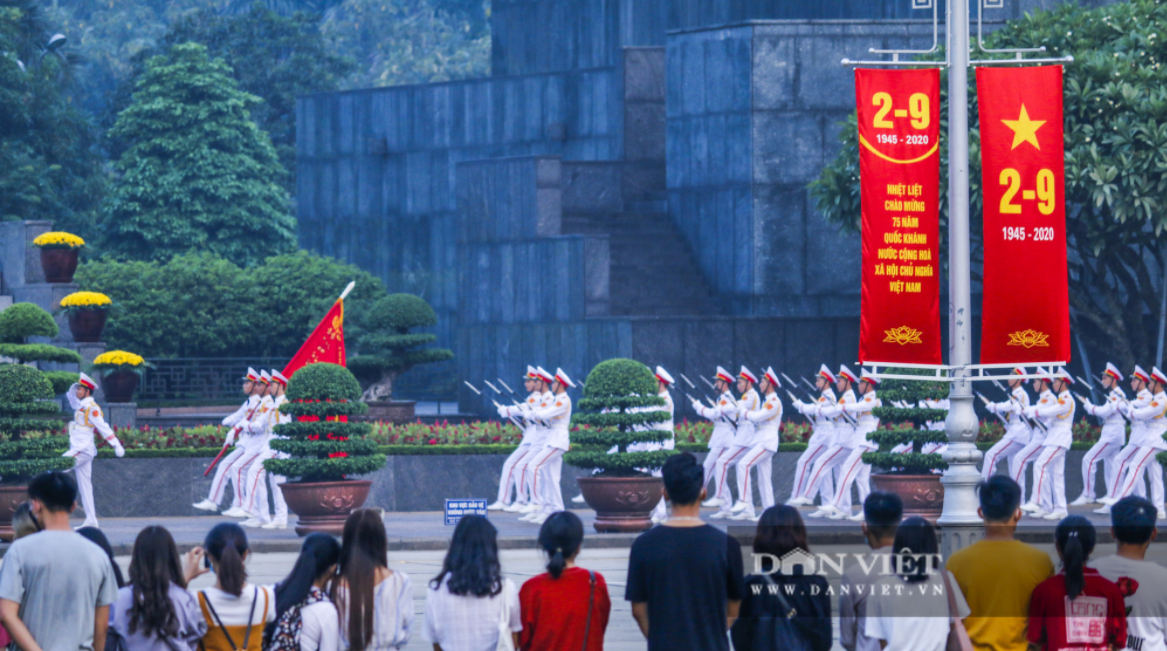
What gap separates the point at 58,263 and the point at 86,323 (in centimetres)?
186

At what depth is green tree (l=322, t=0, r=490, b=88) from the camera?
6569 centimetres

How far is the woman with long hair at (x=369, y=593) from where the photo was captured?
7.62 metres

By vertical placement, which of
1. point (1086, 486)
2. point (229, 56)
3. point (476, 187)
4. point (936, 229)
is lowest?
point (1086, 486)

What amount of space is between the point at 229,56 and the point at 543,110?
19.7 meters

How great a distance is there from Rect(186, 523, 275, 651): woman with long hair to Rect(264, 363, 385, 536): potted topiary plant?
12.0 meters

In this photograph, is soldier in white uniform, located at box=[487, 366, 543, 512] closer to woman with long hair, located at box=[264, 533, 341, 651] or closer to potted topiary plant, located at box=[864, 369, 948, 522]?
potted topiary plant, located at box=[864, 369, 948, 522]

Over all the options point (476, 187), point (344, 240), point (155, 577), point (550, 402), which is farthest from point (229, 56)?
point (155, 577)

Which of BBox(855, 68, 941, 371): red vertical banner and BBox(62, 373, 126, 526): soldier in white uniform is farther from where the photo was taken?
BBox(62, 373, 126, 526): soldier in white uniform

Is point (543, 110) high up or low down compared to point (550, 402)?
up

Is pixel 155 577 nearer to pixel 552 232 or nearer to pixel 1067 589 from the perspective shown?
pixel 1067 589

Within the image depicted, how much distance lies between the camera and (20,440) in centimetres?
1941

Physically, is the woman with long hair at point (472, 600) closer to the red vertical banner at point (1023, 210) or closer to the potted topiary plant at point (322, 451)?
the red vertical banner at point (1023, 210)

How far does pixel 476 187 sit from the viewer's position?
33219 millimetres

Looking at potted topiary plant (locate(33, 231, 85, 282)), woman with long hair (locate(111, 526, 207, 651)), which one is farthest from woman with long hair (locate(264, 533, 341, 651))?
potted topiary plant (locate(33, 231, 85, 282))
